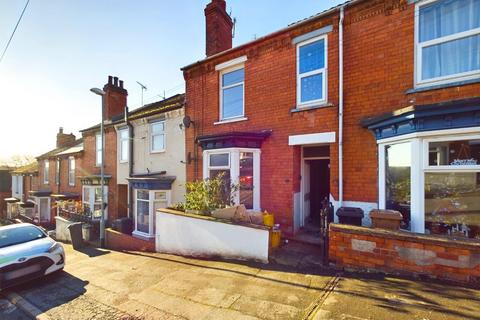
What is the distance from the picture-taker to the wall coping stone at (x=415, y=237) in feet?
12.3

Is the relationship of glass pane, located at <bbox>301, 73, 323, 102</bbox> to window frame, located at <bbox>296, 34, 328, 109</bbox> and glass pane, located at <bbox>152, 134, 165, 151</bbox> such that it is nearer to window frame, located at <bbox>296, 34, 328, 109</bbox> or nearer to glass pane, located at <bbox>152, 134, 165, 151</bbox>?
window frame, located at <bbox>296, 34, 328, 109</bbox>

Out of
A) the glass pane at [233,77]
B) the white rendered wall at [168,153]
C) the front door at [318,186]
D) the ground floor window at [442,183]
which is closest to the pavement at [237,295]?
the ground floor window at [442,183]

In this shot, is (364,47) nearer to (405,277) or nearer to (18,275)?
(405,277)

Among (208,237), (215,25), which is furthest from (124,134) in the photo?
(208,237)

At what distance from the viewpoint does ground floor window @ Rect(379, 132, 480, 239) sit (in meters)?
4.63

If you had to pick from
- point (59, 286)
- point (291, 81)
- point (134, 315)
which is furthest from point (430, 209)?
point (59, 286)

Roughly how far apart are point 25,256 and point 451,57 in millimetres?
10625

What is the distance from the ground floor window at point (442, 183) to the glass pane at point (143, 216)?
966cm

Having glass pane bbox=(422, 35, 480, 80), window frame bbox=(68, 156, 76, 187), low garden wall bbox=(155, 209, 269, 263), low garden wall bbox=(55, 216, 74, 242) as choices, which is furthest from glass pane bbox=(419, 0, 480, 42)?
window frame bbox=(68, 156, 76, 187)

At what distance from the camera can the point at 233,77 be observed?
8.98 metres

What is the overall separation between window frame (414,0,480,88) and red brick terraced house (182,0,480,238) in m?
0.02

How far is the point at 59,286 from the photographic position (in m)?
5.57

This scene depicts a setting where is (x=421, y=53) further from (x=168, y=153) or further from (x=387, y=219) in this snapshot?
(x=168, y=153)

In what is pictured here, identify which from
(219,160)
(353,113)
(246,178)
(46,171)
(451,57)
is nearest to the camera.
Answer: (451,57)
